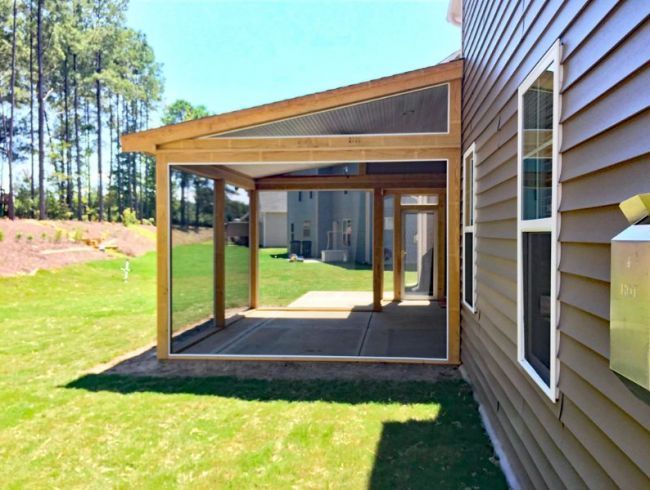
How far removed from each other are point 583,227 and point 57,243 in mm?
17294

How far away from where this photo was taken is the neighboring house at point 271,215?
904 cm

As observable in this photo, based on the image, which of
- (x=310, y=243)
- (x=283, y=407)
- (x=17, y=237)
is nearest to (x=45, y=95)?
(x=17, y=237)

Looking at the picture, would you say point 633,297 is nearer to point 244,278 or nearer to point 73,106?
point 244,278

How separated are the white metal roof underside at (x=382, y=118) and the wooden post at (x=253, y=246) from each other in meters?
3.57

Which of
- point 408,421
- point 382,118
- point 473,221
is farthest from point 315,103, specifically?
point 408,421

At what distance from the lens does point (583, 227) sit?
5.62 ft

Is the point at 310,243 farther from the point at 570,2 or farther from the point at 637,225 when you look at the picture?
the point at 637,225

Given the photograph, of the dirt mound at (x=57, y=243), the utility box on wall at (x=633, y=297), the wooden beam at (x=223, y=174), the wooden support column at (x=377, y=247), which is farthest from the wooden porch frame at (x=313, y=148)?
the dirt mound at (x=57, y=243)

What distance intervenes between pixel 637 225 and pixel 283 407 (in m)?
3.38

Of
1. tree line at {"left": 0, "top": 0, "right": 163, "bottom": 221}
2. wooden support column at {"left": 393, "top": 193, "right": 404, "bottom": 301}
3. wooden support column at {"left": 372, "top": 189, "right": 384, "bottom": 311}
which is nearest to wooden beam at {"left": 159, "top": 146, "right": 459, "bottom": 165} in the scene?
wooden support column at {"left": 372, "top": 189, "right": 384, "bottom": 311}

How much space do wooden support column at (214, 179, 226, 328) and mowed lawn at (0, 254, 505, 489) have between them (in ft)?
5.62

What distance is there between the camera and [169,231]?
540cm

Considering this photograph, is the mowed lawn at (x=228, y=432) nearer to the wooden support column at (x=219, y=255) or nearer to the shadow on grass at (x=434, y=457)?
the shadow on grass at (x=434, y=457)

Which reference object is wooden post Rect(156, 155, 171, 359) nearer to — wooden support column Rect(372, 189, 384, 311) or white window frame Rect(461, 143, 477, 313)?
white window frame Rect(461, 143, 477, 313)
